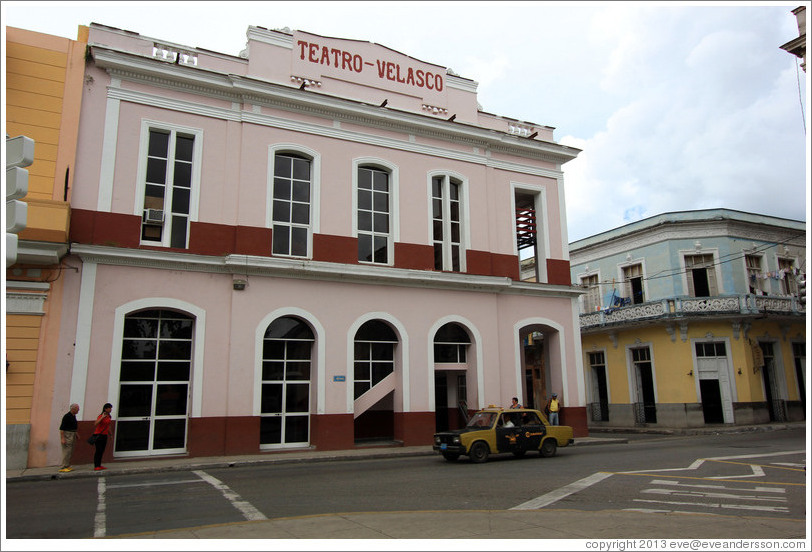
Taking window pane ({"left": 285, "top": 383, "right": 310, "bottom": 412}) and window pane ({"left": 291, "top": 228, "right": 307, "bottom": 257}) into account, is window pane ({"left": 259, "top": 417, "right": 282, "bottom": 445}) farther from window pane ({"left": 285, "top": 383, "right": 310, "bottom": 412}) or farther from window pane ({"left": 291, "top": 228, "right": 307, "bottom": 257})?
window pane ({"left": 291, "top": 228, "right": 307, "bottom": 257})

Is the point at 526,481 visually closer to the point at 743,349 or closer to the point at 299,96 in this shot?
the point at 299,96

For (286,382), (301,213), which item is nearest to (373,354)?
(286,382)

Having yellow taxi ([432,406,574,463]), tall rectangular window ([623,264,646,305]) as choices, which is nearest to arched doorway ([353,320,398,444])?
yellow taxi ([432,406,574,463])

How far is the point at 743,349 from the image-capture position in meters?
27.6

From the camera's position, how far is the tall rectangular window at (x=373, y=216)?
65.4ft

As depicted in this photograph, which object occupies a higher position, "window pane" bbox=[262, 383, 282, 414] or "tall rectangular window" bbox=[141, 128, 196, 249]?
"tall rectangular window" bbox=[141, 128, 196, 249]

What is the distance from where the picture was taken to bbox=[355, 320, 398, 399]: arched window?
1934cm

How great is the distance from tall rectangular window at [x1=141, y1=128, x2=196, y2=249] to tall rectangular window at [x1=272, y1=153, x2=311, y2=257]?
2.62 metres

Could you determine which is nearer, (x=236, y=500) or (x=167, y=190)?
(x=236, y=500)

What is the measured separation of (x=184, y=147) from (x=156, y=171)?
1.18 meters

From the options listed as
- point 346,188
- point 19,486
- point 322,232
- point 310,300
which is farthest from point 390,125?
point 19,486

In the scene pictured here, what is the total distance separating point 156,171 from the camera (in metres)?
17.4

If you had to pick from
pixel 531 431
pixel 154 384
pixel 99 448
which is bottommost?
pixel 99 448

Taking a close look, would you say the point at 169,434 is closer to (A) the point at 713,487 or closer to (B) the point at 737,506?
(A) the point at 713,487
